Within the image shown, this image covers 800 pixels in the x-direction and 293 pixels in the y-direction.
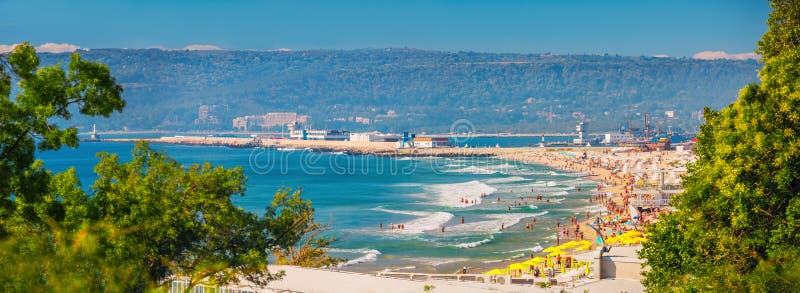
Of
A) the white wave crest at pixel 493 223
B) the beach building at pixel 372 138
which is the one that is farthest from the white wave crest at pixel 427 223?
the beach building at pixel 372 138

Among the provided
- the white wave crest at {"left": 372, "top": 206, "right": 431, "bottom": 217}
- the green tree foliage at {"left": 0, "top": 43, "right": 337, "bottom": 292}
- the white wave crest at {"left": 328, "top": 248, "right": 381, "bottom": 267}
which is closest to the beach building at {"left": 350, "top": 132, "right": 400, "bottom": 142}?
the white wave crest at {"left": 372, "top": 206, "right": 431, "bottom": 217}

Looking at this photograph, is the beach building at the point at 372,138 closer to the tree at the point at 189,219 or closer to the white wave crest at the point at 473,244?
the white wave crest at the point at 473,244

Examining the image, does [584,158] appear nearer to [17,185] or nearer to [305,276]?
[305,276]

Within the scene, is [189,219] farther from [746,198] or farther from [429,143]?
[429,143]


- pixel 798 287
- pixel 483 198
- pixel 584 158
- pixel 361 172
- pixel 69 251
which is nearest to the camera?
pixel 69 251

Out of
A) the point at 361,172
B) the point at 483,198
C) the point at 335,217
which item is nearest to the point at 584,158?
the point at 361,172

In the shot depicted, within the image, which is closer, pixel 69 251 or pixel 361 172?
pixel 69 251

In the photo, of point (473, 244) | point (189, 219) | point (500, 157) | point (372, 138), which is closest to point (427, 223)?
point (473, 244)
